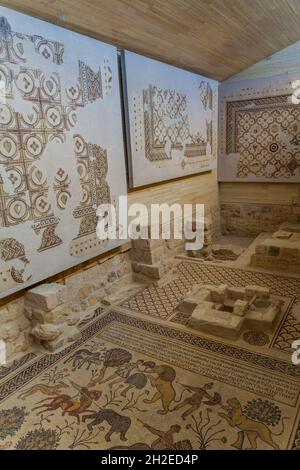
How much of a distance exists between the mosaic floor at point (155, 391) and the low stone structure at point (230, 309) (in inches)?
4.3

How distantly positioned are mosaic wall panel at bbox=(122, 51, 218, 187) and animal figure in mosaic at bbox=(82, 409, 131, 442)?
8.87 feet

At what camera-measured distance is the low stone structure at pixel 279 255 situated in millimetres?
4422

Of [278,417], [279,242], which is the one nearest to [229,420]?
[278,417]

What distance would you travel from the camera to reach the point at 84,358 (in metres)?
2.84

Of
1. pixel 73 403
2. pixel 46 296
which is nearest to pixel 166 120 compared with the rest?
pixel 46 296

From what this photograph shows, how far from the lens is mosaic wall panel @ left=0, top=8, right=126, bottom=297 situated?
2.65m

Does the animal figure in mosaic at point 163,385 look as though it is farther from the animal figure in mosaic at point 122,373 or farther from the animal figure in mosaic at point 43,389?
the animal figure in mosaic at point 43,389

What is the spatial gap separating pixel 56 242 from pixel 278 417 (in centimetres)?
235

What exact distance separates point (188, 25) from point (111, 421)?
13.4 feet

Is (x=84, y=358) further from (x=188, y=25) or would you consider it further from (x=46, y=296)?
(x=188, y=25)

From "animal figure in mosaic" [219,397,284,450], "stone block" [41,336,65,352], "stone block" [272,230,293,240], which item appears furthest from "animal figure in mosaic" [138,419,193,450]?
"stone block" [272,230,293,240]

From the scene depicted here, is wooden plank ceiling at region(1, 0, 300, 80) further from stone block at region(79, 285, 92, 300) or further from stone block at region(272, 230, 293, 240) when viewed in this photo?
stone block at region(272, 230, 293, 240)

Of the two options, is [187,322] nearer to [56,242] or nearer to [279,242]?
[56,242]

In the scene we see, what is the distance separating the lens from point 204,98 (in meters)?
5.65
